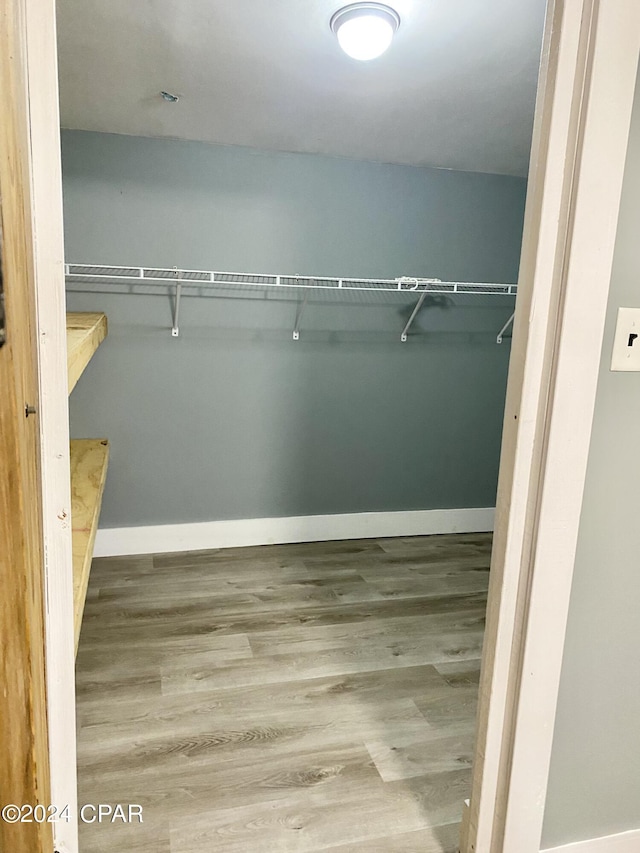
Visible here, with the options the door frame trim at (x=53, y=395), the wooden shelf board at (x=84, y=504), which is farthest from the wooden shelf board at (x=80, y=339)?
the wooden shelf board at (x=84, y=504)

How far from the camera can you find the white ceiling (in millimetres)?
1609

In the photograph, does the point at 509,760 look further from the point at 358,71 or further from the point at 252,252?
the point at 252,252

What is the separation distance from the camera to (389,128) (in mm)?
2459

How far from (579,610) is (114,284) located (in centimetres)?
234

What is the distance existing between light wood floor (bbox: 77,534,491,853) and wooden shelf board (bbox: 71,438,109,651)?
0.43 meters

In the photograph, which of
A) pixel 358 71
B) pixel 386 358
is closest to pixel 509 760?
pixel 358 71

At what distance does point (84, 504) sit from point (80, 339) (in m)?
0.51

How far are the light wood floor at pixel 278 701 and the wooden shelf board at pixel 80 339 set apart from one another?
1.02 m

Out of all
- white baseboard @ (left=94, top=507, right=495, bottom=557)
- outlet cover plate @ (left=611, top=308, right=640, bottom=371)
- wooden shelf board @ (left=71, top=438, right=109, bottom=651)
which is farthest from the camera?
white baseboard @ (left=94, top=507, right=495, bottom=557)

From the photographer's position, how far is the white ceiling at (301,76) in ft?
5.28

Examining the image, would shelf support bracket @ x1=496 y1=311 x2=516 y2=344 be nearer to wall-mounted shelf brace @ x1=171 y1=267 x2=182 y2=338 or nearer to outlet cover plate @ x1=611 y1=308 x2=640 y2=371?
wall-mounted shelf brace @ x1=171 y1=267 x2=182 y2=338

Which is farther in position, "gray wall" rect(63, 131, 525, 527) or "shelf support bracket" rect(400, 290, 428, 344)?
"shelf support bracket" rect(400, 290, 428, 344)

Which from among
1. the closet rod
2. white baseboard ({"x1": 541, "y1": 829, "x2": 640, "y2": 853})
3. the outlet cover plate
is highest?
the closet rod

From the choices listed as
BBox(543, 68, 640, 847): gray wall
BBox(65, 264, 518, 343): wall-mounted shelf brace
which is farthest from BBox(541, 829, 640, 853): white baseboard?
BBox(65, 264, 518, 343): wall-mounted shelf brace
